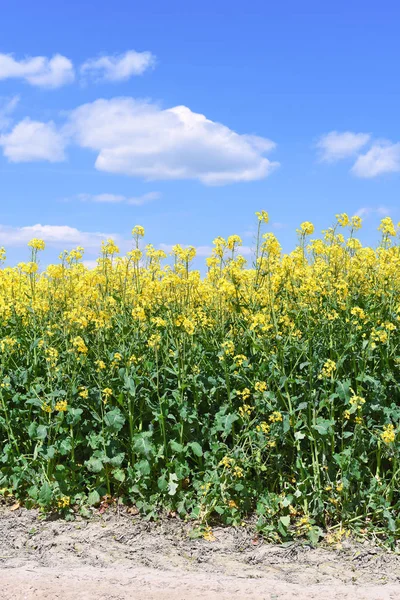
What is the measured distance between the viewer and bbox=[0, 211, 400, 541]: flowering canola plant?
4793 mm

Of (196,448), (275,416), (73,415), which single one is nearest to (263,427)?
(275,416)

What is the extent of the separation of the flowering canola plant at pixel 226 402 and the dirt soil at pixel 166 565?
0.58 ft

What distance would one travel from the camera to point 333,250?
5.98 m

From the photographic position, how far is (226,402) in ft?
16.8

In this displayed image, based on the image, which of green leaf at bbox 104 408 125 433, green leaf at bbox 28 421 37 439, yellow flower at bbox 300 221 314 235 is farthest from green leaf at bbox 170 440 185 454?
yellow flower at bbox 300 221 314 235

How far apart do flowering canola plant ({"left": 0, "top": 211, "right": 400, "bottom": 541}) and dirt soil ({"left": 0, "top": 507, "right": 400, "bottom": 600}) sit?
18cm

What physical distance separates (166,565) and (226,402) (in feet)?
4.29

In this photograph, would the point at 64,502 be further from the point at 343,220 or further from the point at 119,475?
the point at 343,220

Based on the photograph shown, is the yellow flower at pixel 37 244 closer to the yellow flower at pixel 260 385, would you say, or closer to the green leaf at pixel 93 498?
the green leaf at pixel 93 498

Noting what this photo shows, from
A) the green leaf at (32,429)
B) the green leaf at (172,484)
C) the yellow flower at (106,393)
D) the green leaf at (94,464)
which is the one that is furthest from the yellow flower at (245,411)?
the green leaf at (32,429)

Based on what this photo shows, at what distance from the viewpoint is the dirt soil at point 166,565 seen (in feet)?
12.9

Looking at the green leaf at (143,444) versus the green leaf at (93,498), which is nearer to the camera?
the green leaf at (143,444)

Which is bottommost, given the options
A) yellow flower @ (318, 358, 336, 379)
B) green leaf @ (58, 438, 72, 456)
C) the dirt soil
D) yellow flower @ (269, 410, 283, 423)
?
the dirt soil

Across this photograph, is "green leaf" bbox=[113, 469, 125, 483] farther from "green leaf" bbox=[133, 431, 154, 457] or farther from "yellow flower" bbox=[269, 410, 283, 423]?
"yellow flower" bbox=[269, 410, 283, 423]
